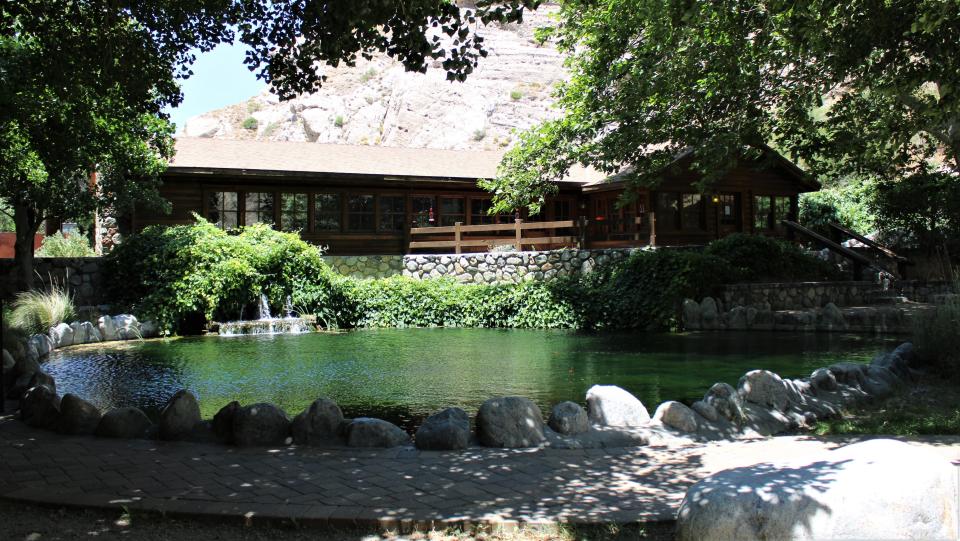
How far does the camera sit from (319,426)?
5629mm

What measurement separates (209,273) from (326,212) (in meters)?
7.12

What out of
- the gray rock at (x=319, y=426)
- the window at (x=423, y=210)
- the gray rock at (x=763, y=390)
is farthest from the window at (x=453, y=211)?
the gray rock at (x=319, y=426)

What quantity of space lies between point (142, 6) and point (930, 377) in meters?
9.39

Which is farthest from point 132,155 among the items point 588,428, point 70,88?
point 588,428

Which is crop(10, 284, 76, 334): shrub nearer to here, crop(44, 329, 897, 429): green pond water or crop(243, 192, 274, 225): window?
crop(44, 329, 897, 429): green pond water

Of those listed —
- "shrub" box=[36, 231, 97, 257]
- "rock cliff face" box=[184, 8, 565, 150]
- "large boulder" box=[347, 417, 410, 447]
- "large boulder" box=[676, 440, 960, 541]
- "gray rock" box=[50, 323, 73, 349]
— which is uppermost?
"rock cliff face" box=[184, 8, 565, 150]

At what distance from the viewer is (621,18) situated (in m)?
15.1

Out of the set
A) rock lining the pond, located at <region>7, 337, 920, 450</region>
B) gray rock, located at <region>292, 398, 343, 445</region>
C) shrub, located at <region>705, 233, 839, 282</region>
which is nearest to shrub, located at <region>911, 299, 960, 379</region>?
rock lining the pond, located at <region>7, 337, 920, 450</region>

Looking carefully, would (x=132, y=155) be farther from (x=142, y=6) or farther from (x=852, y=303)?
(x=852, y=303)

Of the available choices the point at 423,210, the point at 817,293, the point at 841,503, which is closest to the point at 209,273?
the point at 423,210

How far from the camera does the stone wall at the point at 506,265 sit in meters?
20.5

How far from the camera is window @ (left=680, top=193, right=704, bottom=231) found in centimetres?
2470

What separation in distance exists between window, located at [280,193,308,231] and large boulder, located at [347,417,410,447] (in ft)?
57.5

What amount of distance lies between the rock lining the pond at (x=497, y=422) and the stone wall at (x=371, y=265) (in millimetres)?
15597
